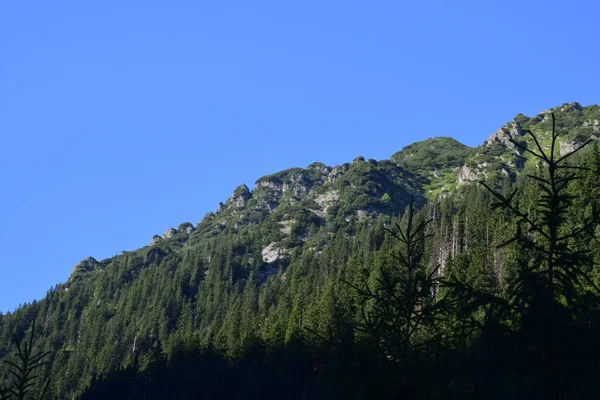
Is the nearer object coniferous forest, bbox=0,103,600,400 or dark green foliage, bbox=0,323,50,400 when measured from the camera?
coniferous forest, bbox=0,103,600,400

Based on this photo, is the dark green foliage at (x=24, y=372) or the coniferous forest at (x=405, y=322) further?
the dark green foliage at (x=24, y=372)

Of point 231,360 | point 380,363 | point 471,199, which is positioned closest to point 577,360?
point 380,363

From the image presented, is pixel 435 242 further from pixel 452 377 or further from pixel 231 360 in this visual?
pixel 452 377

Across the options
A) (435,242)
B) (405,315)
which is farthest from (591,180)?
(405,315)

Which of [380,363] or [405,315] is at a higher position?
[405,315]

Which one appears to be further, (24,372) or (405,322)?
(24,372)

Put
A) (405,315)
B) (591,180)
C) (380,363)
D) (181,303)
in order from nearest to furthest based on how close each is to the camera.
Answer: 1. (380,363)
2. (405,315)
3. (591,180)
4. (181,303)

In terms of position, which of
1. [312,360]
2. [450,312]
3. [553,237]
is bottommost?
[450,312]

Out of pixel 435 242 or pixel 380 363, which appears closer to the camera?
pixel 380 363

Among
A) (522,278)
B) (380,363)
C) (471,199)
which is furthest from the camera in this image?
(471,199)

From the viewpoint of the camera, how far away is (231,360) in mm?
107250

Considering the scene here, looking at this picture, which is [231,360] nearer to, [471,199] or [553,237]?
[471,199]

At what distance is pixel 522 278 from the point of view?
50.9ft

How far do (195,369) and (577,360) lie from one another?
3928 inches
